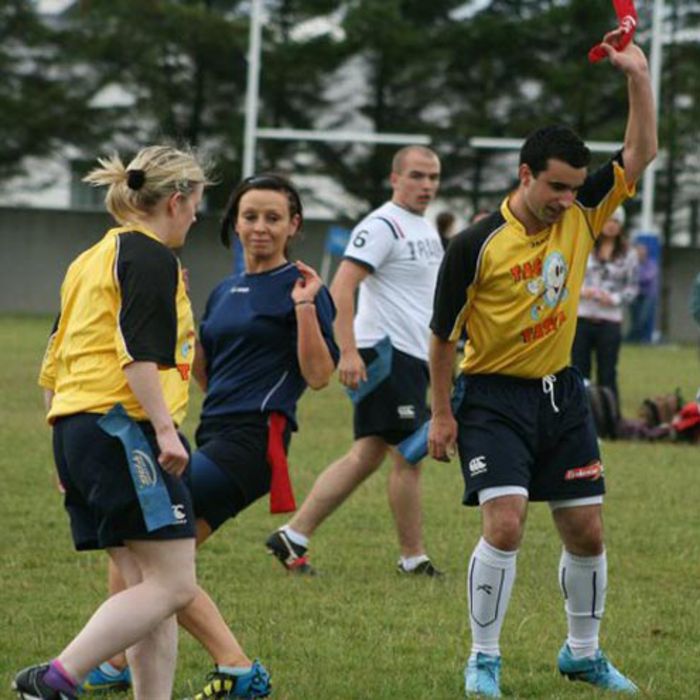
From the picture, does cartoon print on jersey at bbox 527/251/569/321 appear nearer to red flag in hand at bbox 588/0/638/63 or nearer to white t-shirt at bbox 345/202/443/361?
red flag in hand at bbox 588/0/638/63

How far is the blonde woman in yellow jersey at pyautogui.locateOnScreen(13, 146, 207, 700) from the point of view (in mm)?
5258

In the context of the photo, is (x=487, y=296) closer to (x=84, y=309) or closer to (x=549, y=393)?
(x=549, y=393)

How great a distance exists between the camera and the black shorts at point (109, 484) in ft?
17.5

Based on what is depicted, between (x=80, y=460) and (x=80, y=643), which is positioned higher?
(x=80, y=460)

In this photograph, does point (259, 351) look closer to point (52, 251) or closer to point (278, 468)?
point (278, 468)

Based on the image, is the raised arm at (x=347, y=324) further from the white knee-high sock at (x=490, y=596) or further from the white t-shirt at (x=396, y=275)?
the white knee-high sock at (x=490, y=596)

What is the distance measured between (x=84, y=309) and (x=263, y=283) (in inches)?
68.5

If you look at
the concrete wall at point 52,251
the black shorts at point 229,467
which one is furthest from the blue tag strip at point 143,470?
the concrete wall at point 52,251

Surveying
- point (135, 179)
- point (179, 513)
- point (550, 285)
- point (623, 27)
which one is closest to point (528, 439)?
point (550, 285)

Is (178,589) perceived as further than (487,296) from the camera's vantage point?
No

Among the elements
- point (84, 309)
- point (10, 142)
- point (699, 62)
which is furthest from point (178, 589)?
point (10, 142)

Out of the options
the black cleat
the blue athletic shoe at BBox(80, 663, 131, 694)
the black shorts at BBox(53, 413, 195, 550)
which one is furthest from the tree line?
the black shorts at BBox(53, 413, 195, 550)

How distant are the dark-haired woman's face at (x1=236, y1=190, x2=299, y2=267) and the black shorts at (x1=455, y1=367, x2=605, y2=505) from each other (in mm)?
990

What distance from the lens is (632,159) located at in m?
6.46
